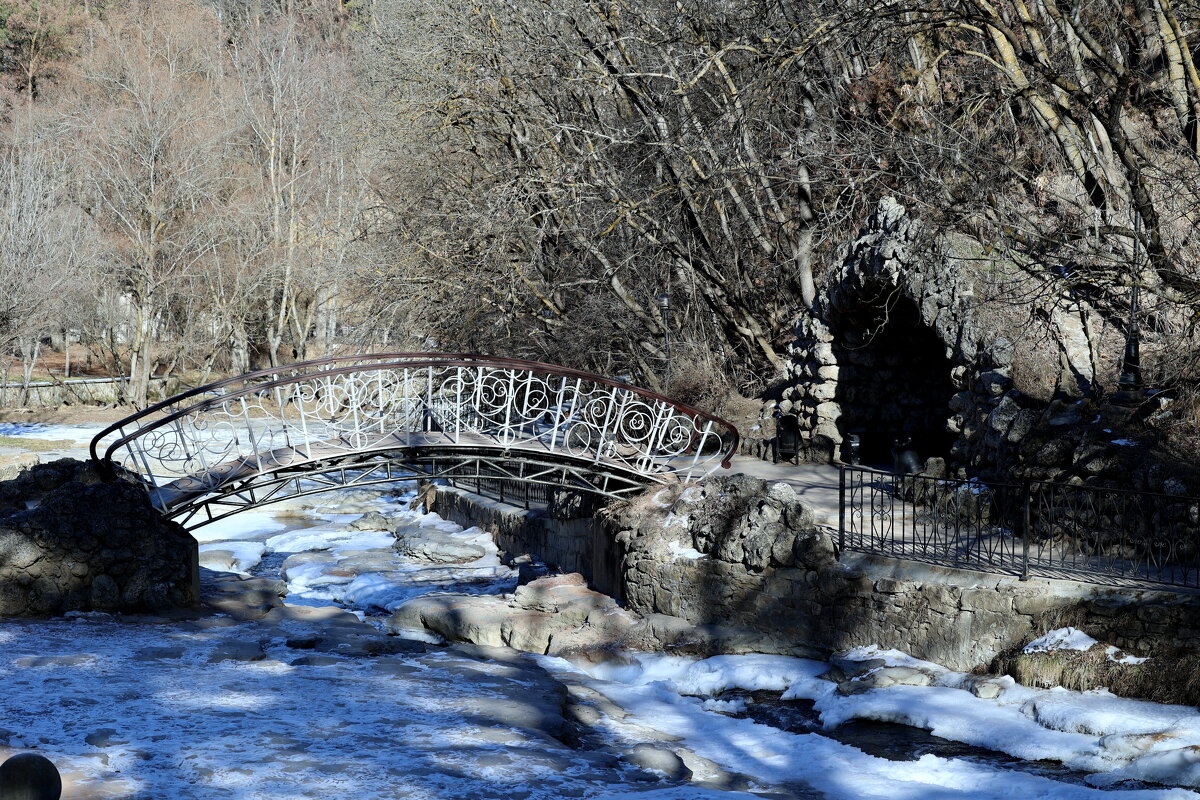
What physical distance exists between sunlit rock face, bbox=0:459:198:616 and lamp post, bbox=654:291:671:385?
31.8ft

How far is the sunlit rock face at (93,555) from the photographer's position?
34.4 feet

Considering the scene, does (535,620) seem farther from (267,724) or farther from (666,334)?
(666,334)

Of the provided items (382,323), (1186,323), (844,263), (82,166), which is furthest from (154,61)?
(1186,323)

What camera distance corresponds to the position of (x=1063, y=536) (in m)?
10.1

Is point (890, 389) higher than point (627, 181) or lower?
lower

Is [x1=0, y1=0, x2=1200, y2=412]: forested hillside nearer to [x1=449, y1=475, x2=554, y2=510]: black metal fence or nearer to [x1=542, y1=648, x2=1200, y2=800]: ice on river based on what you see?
[x1=449, y1=475, x2=554, y2=510]: black metal fence

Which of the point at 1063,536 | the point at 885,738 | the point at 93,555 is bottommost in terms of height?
the point at 885,738

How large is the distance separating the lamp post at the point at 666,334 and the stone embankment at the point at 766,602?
6.26 metres

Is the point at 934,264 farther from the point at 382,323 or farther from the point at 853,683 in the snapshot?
the point at 382,323

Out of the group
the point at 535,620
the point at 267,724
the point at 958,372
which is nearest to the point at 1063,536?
the point at 958,372

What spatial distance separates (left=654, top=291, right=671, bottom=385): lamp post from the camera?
64.0 feet

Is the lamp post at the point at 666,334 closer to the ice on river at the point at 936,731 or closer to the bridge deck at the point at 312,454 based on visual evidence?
the bridge deck at the point at 312,454

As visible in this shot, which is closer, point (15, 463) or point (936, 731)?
point (936, 731)

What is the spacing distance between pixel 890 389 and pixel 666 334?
5150 millimetres
